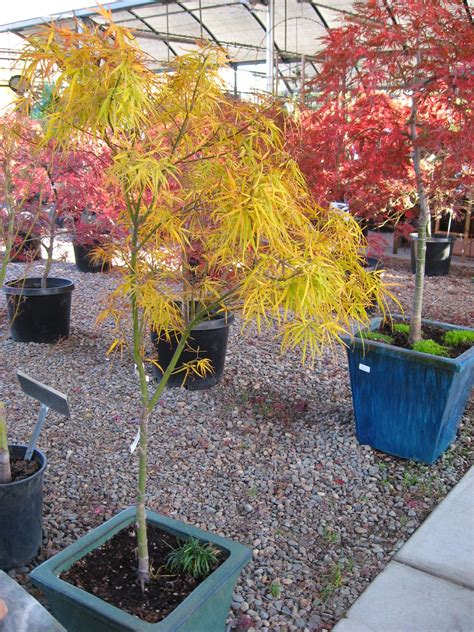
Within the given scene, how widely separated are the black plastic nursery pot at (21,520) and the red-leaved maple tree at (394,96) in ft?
6.94

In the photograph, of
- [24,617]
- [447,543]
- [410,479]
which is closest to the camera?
[24,617]

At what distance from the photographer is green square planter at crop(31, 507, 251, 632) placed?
1.61 m

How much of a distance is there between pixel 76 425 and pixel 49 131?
2.29m

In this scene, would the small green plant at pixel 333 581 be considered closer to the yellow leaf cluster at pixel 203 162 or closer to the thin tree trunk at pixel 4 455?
the yellow leaf cluster at pixel 203 162

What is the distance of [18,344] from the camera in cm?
474

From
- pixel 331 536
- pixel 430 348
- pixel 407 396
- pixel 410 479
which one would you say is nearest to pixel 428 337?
pixel 430 348

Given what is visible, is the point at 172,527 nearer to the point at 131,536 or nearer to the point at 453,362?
the point at 131,536

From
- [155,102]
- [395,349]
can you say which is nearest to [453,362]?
[395,349]

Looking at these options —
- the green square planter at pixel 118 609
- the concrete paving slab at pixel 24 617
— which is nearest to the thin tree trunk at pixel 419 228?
the green square planter at pixel 118 609

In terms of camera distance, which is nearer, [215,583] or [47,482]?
[215,583]

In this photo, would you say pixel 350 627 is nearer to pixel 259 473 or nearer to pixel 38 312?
pixel 259 473

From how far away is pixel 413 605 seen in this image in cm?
211

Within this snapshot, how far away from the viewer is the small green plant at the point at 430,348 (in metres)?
3.13

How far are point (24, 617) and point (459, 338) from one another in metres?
2.83
